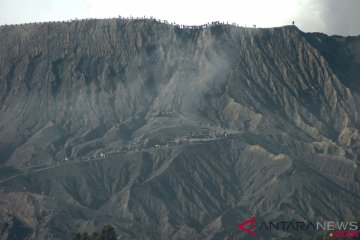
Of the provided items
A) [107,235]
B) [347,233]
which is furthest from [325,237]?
[107,235]

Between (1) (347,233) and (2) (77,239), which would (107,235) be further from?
(1) (347,233)

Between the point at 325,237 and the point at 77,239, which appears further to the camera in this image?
the point at 325,237

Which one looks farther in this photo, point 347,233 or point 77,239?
point 347,233

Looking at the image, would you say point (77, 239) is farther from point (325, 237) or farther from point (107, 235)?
point (325, 237)

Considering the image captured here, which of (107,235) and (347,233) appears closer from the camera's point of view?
(107,235)

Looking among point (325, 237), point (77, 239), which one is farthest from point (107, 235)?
point (325, 237)
